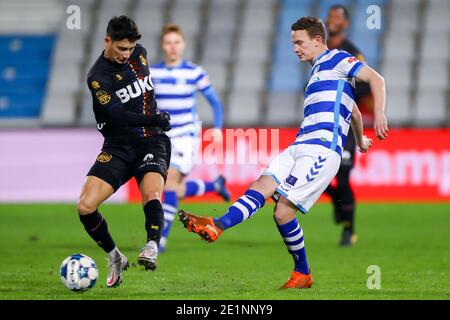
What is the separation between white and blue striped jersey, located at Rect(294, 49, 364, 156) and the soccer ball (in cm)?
167

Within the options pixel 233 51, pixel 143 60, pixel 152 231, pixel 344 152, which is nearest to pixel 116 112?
pixel 143 60

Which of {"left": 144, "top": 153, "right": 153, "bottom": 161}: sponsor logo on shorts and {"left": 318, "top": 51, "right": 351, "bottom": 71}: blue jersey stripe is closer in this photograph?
{"left": 318, "top": 51, "right": 351, "bottom": 71}: blue jersey stripe

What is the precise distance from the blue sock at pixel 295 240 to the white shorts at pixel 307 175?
6.2 inches

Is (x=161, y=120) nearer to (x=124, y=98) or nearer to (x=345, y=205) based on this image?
(x=124, y=98)

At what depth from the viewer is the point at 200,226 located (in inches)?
254

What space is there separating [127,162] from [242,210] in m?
1.04

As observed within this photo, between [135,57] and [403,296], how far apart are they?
2534mm

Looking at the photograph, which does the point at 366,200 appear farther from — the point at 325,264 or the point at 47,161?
the point at 325,264

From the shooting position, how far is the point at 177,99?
33.8 ft

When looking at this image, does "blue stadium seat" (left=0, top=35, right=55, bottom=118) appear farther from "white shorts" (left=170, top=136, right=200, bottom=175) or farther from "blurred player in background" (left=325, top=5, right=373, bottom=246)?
"blurred player in background" (left=325, top=5, right=373, bottom=246)

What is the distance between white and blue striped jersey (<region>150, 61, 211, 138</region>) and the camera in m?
10.3

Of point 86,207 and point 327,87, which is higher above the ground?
point 327,87

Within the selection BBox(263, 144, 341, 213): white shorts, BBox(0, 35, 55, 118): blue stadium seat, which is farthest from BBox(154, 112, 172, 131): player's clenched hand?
BBox(0, 35, 55, 118): blue stadium seat
